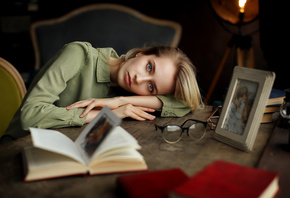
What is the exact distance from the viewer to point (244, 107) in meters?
1.22

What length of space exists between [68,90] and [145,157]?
0.88 meters

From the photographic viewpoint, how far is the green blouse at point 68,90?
1.48 meters

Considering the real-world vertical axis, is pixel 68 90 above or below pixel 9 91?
above

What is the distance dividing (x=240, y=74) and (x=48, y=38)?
2301 mm

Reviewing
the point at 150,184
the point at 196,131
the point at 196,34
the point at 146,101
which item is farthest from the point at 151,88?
the point at 196,34

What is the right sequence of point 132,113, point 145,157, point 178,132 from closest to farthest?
point 145,157 → point 178,132 → point 132,113

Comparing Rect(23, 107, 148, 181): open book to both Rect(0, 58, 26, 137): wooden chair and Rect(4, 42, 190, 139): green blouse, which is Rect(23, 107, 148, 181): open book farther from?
Rect(0, 58, 26, 137): wooden chair

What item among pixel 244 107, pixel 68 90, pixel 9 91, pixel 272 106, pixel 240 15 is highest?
pixel 240 15

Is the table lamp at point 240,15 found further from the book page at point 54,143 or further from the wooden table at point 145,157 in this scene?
the book page at point 54,143

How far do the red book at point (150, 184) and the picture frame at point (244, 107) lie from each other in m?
0.38

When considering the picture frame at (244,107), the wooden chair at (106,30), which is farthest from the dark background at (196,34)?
the picture frame at (244,107)

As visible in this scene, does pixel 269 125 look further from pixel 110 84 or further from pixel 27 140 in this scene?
pixel 27 140

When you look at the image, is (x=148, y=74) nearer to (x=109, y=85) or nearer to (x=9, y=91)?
(x=109, y=85)

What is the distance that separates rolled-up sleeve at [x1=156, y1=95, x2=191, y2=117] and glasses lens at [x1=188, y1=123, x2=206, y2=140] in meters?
0.33
